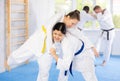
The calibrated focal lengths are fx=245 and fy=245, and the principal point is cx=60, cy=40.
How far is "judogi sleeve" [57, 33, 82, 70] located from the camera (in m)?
2.66

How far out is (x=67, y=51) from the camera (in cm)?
266

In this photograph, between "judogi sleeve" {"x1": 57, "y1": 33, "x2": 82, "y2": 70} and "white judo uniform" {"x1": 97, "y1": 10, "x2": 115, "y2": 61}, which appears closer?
"judogi sleeve" {"x1": 57, "y1": 33, "x2": 82, "y2": 70}

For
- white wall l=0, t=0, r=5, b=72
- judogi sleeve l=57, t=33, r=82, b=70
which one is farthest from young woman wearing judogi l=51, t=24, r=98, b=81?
white wall l=0, t=0, r=5, b=72

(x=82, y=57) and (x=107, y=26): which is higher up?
(x=107, y=26)

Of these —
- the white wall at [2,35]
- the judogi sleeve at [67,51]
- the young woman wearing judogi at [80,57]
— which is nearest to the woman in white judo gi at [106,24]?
the white wall at [2,35]

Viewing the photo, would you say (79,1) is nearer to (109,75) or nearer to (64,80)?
(109,75)

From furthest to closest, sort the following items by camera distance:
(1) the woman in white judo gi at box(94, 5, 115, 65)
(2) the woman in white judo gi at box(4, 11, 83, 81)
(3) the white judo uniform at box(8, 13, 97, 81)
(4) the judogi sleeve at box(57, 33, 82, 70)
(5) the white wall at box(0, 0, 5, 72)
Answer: (1) the woman in white judo gi at box(94, 5, 115, 65), (5) the white wall at box(0, 0, 5, 72), (2) the woman in white judo gi at box(4, 11, 83, 81), (3) the white judo uniform at box(8, 13, 97, 81), (4) the judogi sleeve at box(57, 33, 82, 70)

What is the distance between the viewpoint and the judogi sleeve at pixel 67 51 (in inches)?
105

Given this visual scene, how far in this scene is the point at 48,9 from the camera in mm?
7582

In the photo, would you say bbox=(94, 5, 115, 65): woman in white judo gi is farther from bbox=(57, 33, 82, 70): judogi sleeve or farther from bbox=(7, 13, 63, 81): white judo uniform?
bbox=(57, 33, 82, 70): judogi sleeve

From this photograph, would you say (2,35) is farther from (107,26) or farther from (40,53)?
(107,26)

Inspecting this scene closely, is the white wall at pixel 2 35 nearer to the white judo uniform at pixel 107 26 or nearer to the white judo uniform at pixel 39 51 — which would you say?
the white judo uniform at pixel 39 51

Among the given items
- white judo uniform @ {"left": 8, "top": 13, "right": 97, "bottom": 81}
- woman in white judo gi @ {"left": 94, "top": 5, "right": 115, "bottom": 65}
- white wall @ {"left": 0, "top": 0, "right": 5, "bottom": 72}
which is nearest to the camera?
white judo uniform @ {"left": 8, "top": 13, "right": 97, "bottom": 81}

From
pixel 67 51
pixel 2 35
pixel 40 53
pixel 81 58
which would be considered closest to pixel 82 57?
pixel 81 58
